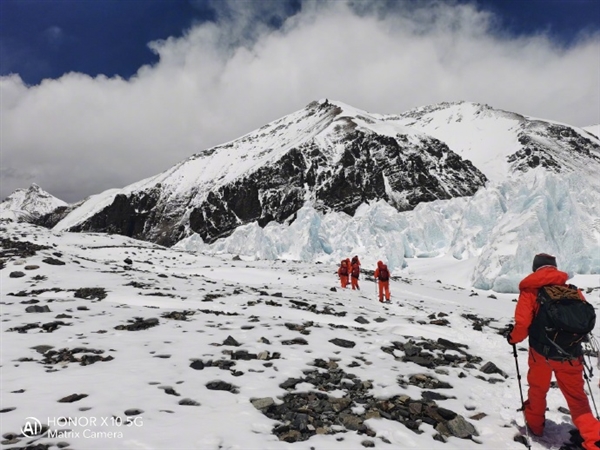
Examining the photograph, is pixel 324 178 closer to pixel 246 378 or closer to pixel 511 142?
→ pixel 511 142

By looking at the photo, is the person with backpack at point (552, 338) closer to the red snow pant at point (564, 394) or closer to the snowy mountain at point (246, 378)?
the red snow pant at point (564, 394)

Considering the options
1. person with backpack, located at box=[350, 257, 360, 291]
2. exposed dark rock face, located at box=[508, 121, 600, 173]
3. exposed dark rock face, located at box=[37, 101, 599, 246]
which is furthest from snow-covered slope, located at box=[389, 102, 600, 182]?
person with backpack, located at box=[350, 257, 360, 291]

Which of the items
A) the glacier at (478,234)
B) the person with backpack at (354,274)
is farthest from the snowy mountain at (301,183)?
the person with backpack at (354,274)

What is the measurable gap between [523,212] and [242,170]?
409 feet

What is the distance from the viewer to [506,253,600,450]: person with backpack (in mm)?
4906

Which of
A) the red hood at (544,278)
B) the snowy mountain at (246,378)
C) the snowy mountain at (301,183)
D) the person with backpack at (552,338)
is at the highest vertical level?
the snowy mountain at (301,183)

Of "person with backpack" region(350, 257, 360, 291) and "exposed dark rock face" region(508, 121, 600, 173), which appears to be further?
"exposed dark rock face" region(508, 121, 600, 173)

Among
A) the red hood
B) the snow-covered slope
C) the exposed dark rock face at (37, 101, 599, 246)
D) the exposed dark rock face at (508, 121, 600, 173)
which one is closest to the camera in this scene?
the red hood

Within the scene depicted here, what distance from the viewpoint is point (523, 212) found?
96.2 ft

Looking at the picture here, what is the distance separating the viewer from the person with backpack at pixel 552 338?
491cm

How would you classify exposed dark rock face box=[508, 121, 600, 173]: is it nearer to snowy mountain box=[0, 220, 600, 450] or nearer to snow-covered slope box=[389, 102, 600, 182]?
snow-covered slope box=[389, 102, 600, 182]

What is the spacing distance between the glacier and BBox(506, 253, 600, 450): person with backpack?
2404 centimetres

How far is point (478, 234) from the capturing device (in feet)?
140

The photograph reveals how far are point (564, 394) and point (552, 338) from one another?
77cm
